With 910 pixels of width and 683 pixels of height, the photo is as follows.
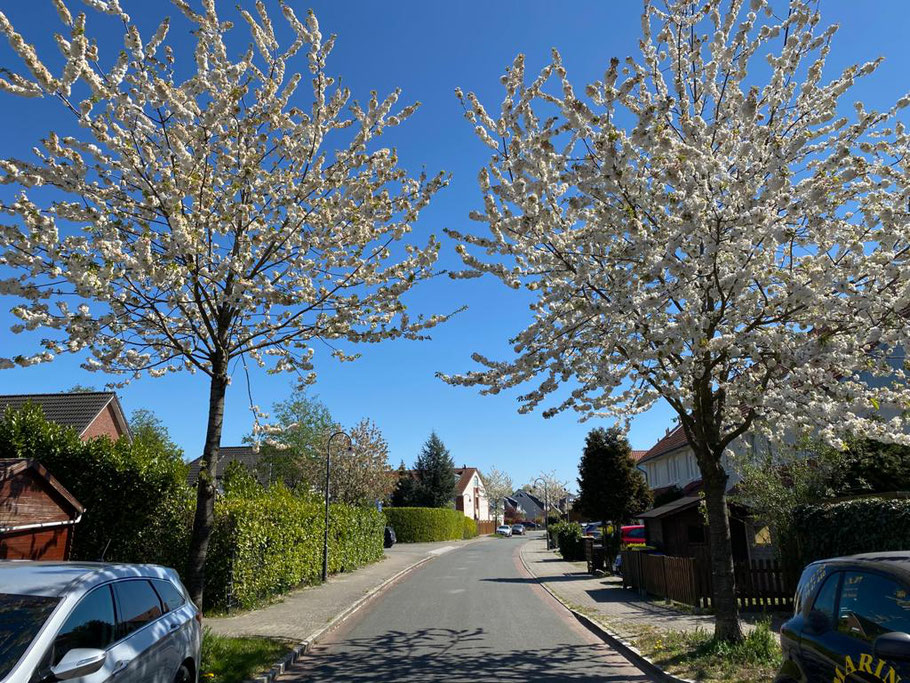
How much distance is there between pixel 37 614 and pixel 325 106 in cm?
755

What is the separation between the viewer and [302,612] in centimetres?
1341

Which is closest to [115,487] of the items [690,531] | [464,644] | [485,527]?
[464,644]

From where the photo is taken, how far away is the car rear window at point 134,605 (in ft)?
15.4

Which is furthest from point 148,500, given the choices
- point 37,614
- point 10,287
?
point 37,614

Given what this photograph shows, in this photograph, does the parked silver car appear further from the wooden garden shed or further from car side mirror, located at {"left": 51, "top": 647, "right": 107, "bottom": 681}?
the wooden garden shed

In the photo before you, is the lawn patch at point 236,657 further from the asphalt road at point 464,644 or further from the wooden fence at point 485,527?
the wooden fence at point 485,527

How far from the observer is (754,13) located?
8.16 metres

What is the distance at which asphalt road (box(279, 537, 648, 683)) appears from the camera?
8211mm

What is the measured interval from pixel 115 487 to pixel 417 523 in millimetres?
38142

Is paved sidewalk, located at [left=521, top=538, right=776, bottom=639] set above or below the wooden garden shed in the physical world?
below

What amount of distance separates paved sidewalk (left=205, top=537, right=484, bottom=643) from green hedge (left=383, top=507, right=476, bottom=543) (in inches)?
1066

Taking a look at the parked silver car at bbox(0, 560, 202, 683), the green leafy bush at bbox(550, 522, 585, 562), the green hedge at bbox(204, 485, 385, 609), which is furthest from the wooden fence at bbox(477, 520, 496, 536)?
the parked silver car at bbox(0, 560, 202, 683)

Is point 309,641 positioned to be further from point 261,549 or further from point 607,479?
point 607,479

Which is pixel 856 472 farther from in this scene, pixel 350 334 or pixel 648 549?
pixel 350 334
